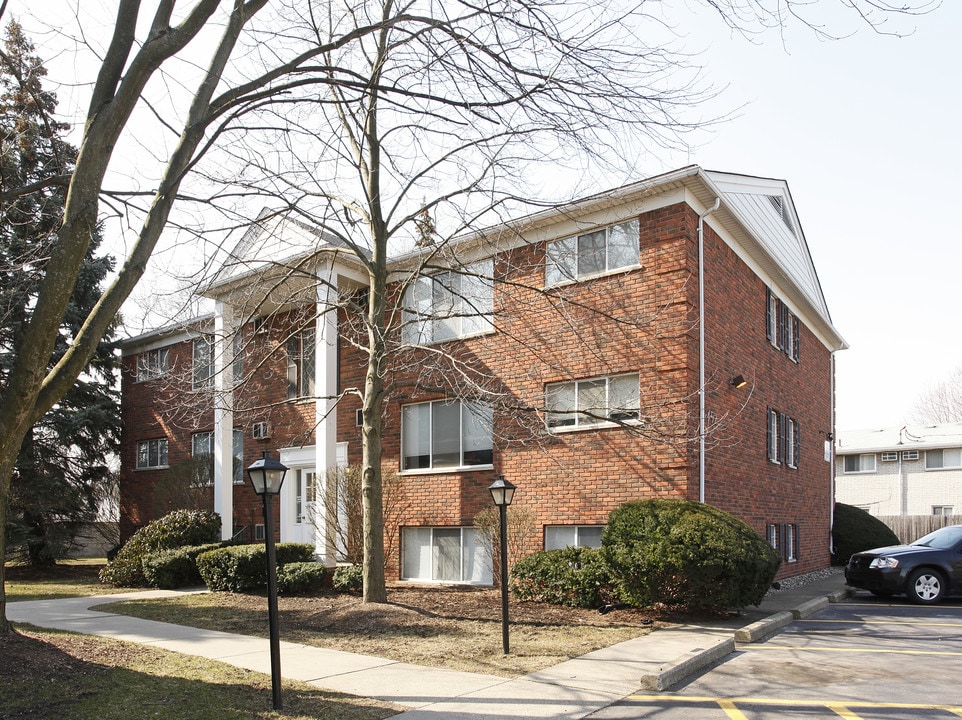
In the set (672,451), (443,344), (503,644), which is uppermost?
(443,344)

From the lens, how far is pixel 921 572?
14.8 m

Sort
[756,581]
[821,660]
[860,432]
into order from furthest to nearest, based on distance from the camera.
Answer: [860,432], [756,581], [821,660]

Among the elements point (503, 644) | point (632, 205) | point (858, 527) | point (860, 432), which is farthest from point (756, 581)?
point (860, 432)

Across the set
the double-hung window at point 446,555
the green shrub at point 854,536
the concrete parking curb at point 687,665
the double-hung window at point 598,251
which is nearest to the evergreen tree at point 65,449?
the double-hung window at point 446,555

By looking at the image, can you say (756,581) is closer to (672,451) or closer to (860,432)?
(672,451)

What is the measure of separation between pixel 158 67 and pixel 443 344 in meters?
10.1

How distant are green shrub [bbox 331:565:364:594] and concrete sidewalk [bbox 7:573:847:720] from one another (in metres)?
3.58

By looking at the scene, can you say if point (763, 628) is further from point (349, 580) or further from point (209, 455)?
point (209, 455)

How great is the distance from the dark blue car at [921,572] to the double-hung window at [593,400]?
568 cm

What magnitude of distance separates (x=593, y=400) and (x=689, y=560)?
4.20 m

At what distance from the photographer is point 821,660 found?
29.6 ft

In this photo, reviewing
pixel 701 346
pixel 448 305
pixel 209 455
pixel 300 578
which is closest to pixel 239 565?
pixel 300 578

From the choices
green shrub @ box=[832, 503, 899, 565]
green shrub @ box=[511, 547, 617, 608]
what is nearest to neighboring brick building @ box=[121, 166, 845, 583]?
green shrub @ box=[511, 547, 617, 608]

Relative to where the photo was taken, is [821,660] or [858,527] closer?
[821,660]
